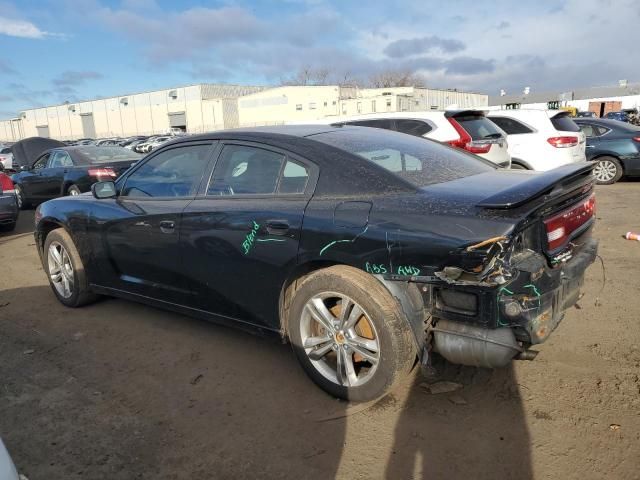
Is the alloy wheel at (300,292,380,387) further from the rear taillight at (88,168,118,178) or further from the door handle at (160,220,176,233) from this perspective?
the rear taillight at (88,168,118,178)

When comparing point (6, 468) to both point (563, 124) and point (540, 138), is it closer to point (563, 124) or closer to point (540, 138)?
point (540, 138)

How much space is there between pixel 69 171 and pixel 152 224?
7.68m

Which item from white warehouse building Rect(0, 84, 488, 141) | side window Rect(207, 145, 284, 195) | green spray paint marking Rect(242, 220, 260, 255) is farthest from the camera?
white warehouse building Rect(0, 84, 488, 141)

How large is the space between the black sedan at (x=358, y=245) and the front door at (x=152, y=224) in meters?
0.01

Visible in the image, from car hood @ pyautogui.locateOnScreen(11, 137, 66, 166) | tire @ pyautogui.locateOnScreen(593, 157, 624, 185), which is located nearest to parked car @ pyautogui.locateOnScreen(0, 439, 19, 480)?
tire @ pyautogui.locateOnScreen(593, 157, 624, 185)

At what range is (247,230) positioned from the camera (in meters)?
3.17

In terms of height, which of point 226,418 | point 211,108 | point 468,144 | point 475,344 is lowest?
point 226,418

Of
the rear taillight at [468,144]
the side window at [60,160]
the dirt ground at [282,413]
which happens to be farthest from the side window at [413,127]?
the side window at [60,160]

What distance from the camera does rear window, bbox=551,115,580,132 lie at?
914 centimetres

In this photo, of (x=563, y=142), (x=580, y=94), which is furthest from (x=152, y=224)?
(x=580, y=94)

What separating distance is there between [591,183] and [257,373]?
2.46m

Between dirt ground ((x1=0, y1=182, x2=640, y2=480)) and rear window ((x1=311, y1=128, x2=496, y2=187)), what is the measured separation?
1263 mm

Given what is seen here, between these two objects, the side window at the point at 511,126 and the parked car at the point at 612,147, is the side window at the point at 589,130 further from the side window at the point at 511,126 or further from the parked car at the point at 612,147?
the side window at the point at 511,126

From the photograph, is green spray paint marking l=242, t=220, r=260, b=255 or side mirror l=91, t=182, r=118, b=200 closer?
green spray paint marking l=242, t=220, r=260, b=255
